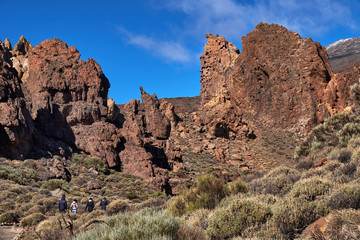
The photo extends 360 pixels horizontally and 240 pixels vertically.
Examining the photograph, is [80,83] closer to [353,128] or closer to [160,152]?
[160,152]

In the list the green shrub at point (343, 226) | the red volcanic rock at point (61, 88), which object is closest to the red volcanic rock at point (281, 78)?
the red volcanic rock at point (61, 88)

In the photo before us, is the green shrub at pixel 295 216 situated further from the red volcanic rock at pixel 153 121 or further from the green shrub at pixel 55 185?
the red volcanic rock at pixel 153 121

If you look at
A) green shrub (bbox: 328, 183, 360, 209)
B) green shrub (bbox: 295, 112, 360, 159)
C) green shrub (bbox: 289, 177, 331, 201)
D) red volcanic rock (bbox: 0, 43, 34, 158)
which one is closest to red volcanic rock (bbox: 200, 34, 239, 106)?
red volcanic rock (bbox: 0, 43, 34, 158)

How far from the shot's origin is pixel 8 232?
1245cm

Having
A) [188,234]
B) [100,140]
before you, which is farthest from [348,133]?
[100,140]

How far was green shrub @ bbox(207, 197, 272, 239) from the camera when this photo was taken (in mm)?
5738

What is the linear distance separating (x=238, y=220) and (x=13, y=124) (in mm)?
24868

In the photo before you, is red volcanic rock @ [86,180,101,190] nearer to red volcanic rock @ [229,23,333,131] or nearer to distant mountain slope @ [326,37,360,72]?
red volcanic rock @ [229,23,333,131]

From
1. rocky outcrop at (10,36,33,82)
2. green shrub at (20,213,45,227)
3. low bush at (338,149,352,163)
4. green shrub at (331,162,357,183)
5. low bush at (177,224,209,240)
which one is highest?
rocky outcrop at (10,36,33,82)

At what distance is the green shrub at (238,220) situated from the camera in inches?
226

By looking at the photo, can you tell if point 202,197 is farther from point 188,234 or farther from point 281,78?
point 281,78

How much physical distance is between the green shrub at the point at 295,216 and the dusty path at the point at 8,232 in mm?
10710

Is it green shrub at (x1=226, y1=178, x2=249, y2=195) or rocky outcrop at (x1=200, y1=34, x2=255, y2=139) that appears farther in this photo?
rocky outcrop at (x1=200, y1=34, x2=255, y2=139)

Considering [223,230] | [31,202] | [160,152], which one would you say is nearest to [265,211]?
[223,230]
